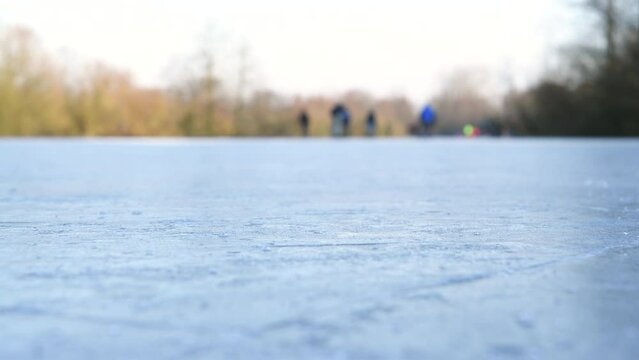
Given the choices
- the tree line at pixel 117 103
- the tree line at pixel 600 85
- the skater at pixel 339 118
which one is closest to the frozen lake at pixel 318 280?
the skater at pixel 339 118

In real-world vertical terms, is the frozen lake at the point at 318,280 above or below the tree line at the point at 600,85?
below

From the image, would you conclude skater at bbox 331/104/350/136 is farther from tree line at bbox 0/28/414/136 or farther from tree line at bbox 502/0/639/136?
tree line at bbox 502/0/639/136

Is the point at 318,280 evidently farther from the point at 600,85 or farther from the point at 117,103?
the point at 117,103

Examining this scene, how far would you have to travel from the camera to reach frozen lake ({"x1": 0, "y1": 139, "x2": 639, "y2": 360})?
3.34 ft

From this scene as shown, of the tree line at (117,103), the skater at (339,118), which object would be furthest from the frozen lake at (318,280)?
the tree line at (117,103)

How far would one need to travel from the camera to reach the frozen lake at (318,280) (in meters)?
1.02

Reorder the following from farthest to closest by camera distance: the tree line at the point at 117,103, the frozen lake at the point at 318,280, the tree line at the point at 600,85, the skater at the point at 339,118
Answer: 1. the tree line at the point at 117,103
2. the skater at the point at 339,118
3. the tree line at the point at 600,85
4. the frozen lake at the point at 318,280

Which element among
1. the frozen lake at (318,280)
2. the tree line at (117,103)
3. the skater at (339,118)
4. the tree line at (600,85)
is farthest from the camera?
the tree line at (117,103)

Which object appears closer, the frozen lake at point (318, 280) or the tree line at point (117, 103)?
the frozen lake at point (318, 280)

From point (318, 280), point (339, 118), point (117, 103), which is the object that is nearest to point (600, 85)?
point (339, 118)

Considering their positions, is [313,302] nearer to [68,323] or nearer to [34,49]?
[68,323]

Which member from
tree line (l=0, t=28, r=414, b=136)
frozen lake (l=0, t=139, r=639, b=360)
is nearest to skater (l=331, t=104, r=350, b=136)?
tree line (l=0, t=28, r=414, b=136)

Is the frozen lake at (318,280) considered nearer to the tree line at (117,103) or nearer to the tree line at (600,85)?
the tree line at (600,85)

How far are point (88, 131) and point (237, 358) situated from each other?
30902mm
